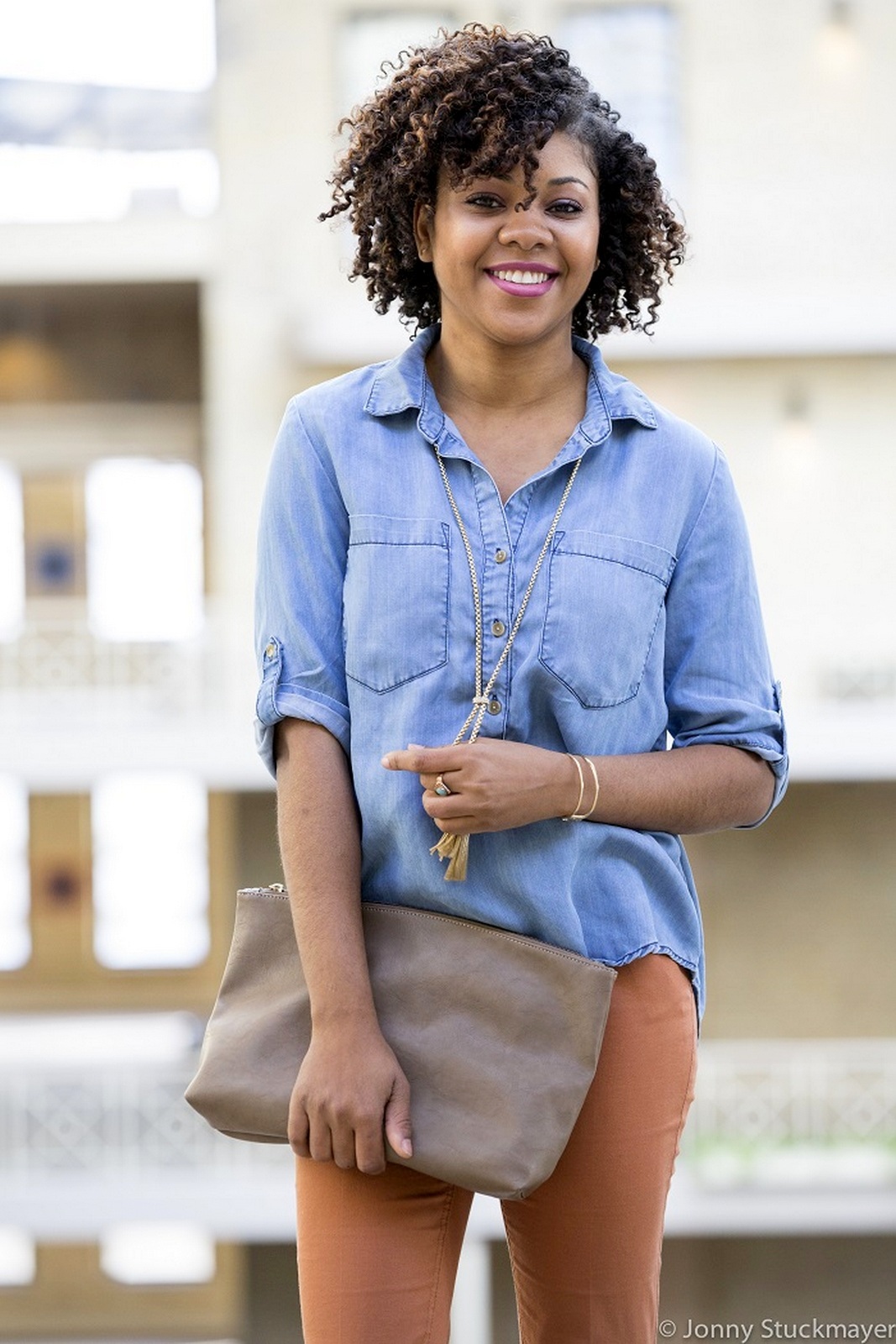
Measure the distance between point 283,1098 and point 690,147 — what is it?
7090 millimetres

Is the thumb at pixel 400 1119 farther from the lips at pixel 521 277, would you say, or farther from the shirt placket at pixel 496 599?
the lips at pixel 521 277

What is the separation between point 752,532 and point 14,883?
4352 millimetres

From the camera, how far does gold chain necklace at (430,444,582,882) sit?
1.39 meters

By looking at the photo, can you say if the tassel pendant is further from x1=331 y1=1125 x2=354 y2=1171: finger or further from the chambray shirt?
x1=331 y1=1125 x2=354 y2=1171: finger

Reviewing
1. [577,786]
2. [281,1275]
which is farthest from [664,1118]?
[281,1275]

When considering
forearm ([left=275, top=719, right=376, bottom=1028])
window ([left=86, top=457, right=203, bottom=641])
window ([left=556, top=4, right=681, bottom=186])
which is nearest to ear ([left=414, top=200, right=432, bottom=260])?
forearm ([left=275, top=719, right=376, bottom=1028])

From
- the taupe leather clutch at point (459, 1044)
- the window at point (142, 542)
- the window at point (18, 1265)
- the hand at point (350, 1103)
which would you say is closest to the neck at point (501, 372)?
the taupe leather clutch at point (459, 1044)

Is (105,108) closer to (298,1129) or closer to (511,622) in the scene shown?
(511,622)

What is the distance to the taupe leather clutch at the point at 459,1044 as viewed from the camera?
136 centimetres

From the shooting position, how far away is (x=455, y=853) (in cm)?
138

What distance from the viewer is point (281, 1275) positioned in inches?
344

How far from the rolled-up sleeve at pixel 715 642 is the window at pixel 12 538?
7.87 metres

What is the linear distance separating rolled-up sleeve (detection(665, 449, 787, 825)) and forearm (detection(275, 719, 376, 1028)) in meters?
0.32

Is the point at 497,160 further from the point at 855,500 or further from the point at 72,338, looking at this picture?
the point at 72,338
